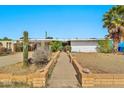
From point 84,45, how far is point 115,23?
853cm

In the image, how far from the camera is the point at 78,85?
992cm

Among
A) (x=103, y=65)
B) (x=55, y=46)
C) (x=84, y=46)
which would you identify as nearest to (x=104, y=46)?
(x=84, y=46)

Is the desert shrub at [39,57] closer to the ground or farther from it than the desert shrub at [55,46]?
farther from it

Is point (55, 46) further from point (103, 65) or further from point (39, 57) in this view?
point (39, 57)

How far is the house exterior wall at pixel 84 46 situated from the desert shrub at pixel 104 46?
9.96 feet

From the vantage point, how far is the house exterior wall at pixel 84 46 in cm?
4225

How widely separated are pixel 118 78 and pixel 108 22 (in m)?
27.1

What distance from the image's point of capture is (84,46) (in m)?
43.1

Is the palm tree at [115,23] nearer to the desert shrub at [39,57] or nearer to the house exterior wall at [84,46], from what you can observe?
the house exterior wall at [84,46]

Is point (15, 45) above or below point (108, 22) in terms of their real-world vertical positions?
below

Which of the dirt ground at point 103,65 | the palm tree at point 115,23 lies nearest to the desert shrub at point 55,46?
the palm tree at point 115,23
